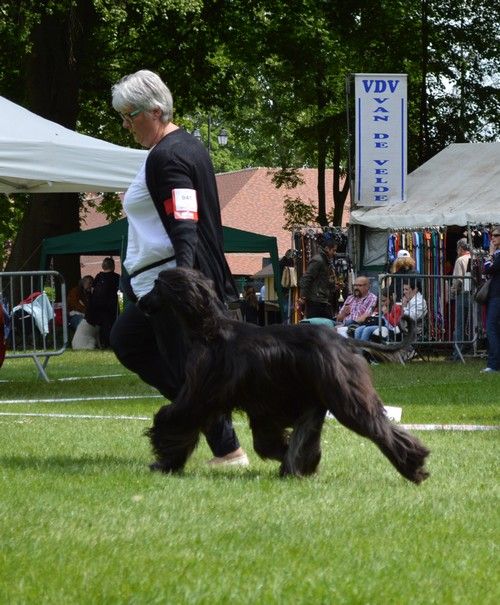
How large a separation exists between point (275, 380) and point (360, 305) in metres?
12.4

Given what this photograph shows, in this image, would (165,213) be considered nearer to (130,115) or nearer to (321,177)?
(130,115)

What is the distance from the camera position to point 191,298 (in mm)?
5594

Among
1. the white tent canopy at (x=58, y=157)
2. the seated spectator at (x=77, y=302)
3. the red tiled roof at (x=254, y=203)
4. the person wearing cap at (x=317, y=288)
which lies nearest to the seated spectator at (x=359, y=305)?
the person wearing cap at (x=317, y=288)

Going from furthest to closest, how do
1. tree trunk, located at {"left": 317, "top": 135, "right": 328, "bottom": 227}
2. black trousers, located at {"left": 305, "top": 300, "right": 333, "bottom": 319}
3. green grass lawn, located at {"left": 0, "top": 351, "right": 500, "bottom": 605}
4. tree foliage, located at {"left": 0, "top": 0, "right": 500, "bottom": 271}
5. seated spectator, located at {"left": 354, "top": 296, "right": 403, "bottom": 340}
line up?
tree trunk, located at {"left": 317, "top": 135, "right": 328, "bottom": 227} → tree foliage, located at {"left": 0, "top": 0, "right": 500, "bottom": 271} → black trousers, located at {"left": 305, "top": 300, "right": 333, "bottom": 319} → seated spectator, located at {"left": 354, "top": 296, "right": 403, "bottom": 340} → green grass lawn, located at {"left": 0, "top": 351, "right": 500, "bottom": 605}

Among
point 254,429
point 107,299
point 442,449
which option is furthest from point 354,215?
point 254,429

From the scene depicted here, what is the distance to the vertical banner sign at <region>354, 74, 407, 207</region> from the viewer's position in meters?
20.0

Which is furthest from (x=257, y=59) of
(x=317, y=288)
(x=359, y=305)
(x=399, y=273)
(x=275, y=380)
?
(x=275, y=380)

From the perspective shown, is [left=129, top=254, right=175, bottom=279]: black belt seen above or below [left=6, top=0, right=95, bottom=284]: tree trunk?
below

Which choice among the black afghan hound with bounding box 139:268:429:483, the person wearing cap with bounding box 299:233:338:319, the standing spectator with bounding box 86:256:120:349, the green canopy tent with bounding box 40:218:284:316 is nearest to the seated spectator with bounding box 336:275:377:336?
the person wearing cap with bounding box 299:233:338:319

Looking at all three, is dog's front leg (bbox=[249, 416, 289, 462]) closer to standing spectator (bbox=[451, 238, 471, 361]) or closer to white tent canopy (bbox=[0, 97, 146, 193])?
white tent canopy (bbox=[0, 97, 146, 193])

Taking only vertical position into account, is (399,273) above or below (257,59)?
below

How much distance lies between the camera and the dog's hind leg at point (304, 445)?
5695 mm

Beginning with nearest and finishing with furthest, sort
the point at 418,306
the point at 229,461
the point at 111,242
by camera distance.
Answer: the point at 229,461
the point at 418,306
the point at 111,242

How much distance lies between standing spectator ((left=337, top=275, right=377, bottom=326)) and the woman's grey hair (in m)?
11.8
